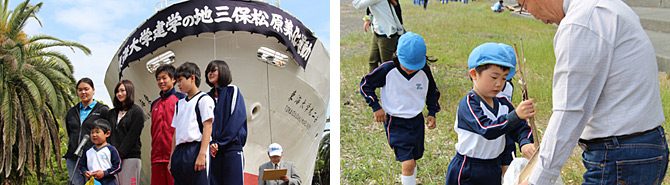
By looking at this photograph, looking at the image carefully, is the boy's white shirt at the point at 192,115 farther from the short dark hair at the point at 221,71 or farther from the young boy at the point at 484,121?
the young boy at the point at 484,121

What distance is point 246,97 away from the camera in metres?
4.23

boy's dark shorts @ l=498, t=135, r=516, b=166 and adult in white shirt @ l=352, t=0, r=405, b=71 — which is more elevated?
adult in white shirt @ l=352, t=0, r=405, b=71

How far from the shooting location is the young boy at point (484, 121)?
2.89 metres

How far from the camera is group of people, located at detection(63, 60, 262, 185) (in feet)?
13.3

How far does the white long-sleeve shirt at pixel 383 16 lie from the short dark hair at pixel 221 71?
73 cm

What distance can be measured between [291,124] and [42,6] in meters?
1.41

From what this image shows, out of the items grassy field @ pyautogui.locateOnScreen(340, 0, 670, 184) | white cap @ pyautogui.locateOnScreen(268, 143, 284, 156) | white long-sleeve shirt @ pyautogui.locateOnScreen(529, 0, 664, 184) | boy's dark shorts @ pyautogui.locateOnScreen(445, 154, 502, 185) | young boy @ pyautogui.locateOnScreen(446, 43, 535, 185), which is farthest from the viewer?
white cap @ pyautogui.locateOnScreen(268, 143, 284, 156)

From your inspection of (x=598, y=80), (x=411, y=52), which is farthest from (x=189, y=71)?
(x=598, y=80)

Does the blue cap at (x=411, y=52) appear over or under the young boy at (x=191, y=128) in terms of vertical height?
over

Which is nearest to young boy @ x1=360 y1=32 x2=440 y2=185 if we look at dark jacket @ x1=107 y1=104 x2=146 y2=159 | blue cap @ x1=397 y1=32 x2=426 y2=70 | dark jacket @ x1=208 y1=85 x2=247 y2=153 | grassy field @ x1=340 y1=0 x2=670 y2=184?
blue cap @ x1=397 y1=32 x2=426 y2=70

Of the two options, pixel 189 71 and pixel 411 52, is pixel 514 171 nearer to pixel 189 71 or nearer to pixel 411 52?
pixel 411 52

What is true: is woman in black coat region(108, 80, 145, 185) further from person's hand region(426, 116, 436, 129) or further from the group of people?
person's hand region(426, 116, 436, 129)

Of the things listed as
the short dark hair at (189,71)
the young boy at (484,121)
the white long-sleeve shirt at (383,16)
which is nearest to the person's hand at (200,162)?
the short dark hair at (189,71)

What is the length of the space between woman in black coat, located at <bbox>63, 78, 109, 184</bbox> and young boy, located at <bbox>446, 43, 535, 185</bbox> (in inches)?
78.8
